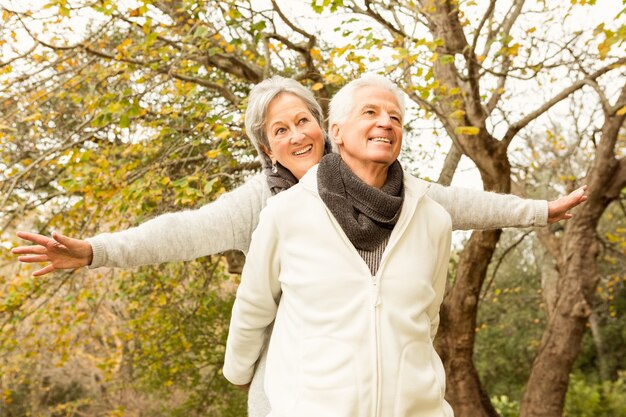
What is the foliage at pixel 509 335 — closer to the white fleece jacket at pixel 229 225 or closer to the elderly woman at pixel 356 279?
the white fleece jacket at pixel 229 225

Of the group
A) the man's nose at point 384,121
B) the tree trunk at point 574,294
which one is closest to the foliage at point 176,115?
the tree trunk at point 574,294

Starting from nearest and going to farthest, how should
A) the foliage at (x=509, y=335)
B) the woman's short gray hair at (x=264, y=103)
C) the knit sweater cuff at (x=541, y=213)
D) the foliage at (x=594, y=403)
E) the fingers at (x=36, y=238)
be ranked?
1. the fingers at (x=36, y=238)
2. the knit sweater cuff at (x=541, y=213)
3. the woman's short gray hair at (x=264, y=103)
4. the foliage at (x=594, y=403)
5. the foliage at (x=509, y=335)

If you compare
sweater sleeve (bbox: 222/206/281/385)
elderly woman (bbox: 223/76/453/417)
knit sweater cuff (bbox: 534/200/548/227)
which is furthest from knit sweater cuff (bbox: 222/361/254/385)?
knit sweater cuff (bbox: 534/200/548/227)

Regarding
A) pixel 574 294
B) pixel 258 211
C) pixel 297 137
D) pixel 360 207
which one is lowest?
pixel 360 207

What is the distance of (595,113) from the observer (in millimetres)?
8461

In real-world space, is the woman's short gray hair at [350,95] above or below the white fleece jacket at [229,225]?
above

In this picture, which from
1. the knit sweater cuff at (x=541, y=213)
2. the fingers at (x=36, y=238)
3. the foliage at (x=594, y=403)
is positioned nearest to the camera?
the fingers at (x=36, y=238)

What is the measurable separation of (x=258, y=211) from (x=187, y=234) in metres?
0.25

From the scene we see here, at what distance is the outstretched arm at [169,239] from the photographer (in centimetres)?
184

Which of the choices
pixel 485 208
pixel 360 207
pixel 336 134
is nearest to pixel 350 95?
pixel 336 134

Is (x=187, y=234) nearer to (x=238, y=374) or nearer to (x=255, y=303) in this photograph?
(x=255, y=303)

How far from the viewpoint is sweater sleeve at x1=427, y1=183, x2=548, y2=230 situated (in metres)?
2.17

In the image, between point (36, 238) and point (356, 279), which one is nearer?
point (356, 279)

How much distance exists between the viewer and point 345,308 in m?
1.65
